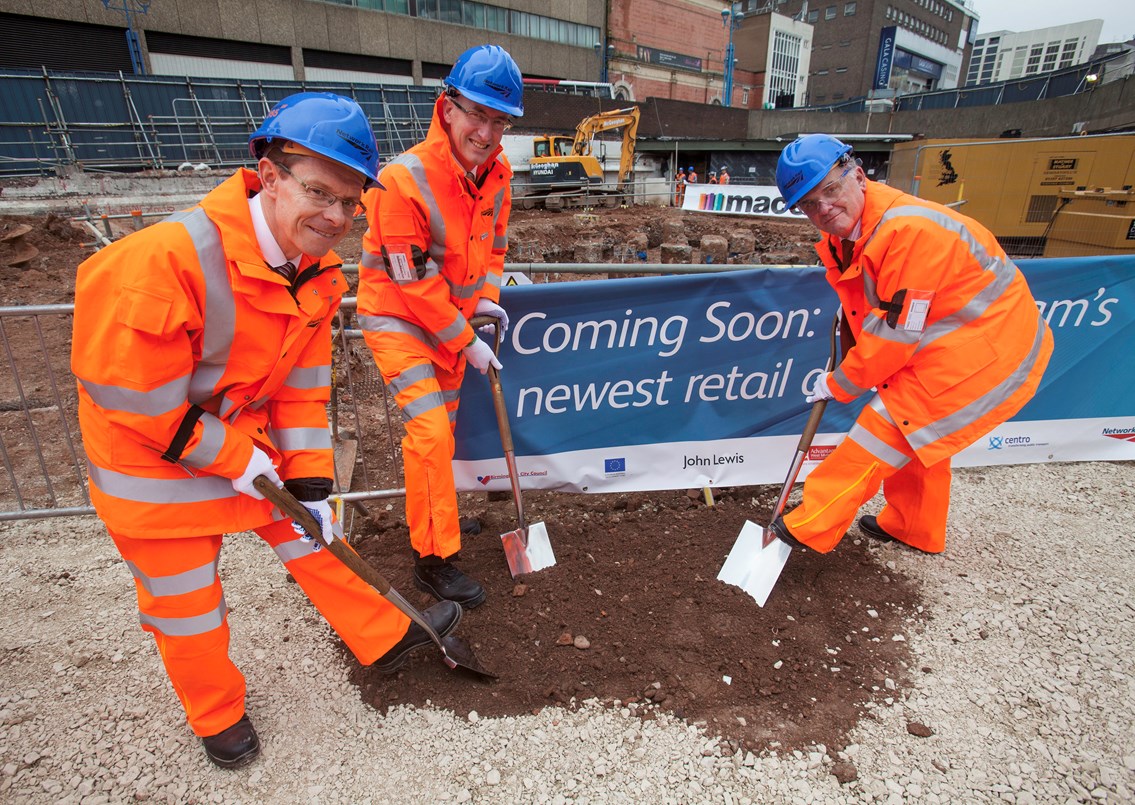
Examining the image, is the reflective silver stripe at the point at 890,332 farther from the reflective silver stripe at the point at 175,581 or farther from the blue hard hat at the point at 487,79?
the reflective silver stripe at the point at 175,581

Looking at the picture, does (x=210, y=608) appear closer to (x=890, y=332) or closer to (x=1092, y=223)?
(x=890, y=332)

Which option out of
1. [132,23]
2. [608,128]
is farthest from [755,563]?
[132,23]

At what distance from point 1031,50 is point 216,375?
13255 centimetres

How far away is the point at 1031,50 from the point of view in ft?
316

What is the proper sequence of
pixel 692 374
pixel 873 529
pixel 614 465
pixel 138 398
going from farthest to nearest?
1. pixel 614 465
2. pixel 692 374
3. pixel 873 529
4. pixel 138 398

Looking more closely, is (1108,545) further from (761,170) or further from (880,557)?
(761,170)

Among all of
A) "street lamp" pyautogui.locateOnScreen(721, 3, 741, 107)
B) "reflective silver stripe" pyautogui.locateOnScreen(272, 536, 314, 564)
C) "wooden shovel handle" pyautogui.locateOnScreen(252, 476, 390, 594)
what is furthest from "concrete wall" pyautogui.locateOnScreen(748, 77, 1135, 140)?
"reflective silver stripe" pyautogui.locateOnScreen(272, 536, 314, 564)

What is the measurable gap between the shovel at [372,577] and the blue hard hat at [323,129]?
1.08 m

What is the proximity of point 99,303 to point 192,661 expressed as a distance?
1.26 meters

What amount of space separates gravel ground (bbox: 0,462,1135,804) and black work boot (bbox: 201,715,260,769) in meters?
0.06

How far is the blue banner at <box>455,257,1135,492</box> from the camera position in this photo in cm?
356

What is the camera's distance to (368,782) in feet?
7.45

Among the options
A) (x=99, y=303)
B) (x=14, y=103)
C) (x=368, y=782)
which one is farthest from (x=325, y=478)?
(x=14, y=103)

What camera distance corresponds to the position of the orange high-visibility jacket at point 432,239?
271 cm
